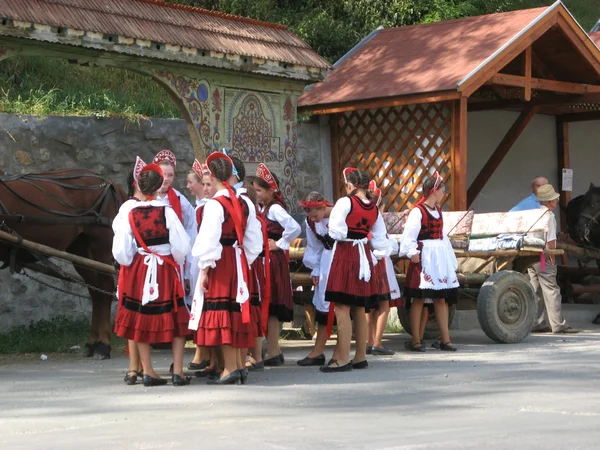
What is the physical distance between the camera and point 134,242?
319 inches

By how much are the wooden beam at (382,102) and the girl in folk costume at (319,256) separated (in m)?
4.36

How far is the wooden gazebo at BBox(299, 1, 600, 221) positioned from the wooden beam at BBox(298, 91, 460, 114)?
0.5 inches

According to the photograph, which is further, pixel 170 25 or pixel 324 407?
pixel 170 25

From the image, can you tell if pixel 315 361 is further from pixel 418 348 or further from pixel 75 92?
pixel 75 92

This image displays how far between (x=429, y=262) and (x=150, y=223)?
11.5 feet

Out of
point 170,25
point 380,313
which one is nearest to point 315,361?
point 380,313

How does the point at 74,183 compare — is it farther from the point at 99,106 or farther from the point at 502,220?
the point at 502,220

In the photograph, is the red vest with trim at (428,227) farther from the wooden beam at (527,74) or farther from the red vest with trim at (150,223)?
the wooden beam at (527,74)

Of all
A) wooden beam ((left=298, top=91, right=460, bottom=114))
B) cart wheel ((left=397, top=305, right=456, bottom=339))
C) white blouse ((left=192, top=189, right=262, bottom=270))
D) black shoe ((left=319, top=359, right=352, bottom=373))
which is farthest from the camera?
wooden beam ((left=298, top=91, right=460, bottom=114))

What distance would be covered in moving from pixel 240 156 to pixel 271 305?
278cm

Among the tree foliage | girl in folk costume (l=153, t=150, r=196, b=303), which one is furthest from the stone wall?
the tree foliage

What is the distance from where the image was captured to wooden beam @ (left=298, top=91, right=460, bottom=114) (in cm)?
1352

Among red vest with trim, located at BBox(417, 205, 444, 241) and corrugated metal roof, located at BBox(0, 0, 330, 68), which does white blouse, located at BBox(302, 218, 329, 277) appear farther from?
corrugated metal roof, located at BBox(0, 0, 330, 68)

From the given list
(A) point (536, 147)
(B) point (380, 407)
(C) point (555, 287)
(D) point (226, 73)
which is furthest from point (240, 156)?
(A) point (536, 147)
